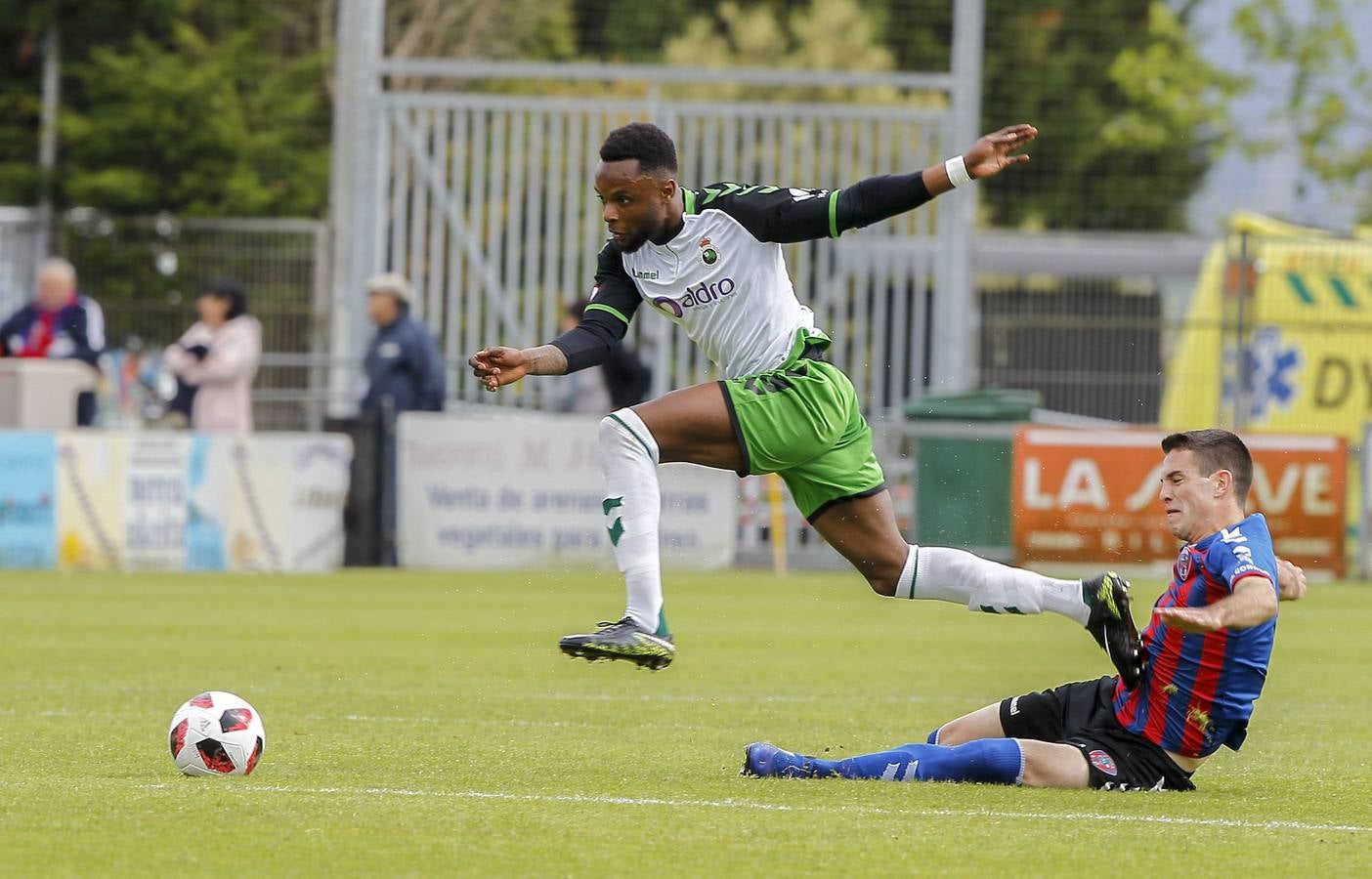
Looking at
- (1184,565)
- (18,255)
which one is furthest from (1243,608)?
(18,255)

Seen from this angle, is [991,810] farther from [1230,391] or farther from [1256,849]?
[1230,391]

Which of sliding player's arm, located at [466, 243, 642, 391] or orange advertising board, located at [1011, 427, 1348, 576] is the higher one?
sliding player's arm, located at [466, 243, 642, 391]

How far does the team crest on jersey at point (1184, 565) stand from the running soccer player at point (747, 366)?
2.05 ft

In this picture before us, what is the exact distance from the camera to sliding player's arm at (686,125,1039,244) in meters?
Answer: 7.23

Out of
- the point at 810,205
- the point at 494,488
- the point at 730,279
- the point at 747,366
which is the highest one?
the point at 810,205

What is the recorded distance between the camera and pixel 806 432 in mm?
7512

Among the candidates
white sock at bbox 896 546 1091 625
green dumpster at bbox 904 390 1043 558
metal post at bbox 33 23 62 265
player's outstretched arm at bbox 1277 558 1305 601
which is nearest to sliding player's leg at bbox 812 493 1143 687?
white sock at bbox 896 546 1091 625

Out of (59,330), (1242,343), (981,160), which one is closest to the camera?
(981,160)

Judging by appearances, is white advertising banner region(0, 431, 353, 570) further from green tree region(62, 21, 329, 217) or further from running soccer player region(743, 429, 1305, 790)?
running soccer player region(743, 429, 1305, 790)

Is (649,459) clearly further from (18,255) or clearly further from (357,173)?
(18,255)

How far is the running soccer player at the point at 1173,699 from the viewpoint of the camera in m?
6.40

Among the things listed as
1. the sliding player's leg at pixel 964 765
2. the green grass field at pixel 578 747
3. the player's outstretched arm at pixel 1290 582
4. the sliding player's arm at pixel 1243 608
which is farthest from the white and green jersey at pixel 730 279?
the sliding player's arm at pixel 1243 608

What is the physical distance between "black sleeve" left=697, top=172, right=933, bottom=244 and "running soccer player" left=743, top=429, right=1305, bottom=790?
134 centimetres

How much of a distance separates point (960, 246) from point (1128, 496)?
12.0ft
